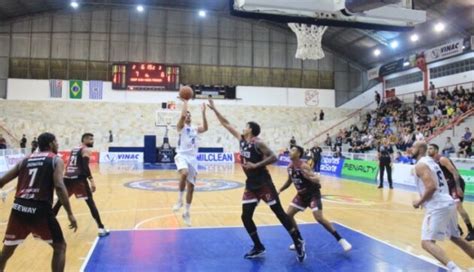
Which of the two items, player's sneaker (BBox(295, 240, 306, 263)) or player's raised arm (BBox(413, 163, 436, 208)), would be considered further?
player's sneaker (BBox(295, 240, 306, 263))

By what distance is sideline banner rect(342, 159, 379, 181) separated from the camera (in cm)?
1794

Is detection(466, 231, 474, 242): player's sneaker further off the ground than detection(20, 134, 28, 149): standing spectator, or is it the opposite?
detection(20, 134, 28, 149): standing spectator

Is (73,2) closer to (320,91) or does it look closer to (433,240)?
(320,91)

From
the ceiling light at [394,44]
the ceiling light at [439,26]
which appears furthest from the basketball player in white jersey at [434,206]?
the ceiling light at [394,44]

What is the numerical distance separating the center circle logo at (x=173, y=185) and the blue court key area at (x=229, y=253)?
669 cm

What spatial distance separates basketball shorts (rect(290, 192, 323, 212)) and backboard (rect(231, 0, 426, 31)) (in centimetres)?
407

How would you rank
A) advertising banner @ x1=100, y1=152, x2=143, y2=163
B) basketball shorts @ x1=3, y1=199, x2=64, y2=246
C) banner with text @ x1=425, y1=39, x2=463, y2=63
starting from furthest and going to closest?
advertising banner @ x1=100, y1=152, x2=143, y2=163
banner with text @ x1=425, y1=39, x2=463, y2=63
basketball shorts @ x1=3, y1=199, x2=64, y2=246

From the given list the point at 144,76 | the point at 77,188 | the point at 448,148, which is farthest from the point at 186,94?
the point at 144,76

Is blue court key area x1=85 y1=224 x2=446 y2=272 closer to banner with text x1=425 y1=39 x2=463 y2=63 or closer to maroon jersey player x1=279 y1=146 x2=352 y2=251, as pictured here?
maroon jersey player x1=279 y1=146 x2=352 y2=251

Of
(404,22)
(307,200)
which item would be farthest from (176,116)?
(307,200)

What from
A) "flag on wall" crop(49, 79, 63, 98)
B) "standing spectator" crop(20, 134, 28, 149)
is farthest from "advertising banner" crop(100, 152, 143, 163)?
"flag on wall" crop(49, 79, 63, 98)

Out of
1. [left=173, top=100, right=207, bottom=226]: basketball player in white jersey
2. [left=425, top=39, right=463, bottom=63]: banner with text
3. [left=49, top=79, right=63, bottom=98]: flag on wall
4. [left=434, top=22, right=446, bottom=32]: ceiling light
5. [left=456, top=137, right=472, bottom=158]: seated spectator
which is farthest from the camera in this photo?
[left=49, top=79, right=63, bottom=98]: flag on wall

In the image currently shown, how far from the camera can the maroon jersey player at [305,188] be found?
624 centimetres

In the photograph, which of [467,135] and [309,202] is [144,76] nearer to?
[467,135]
